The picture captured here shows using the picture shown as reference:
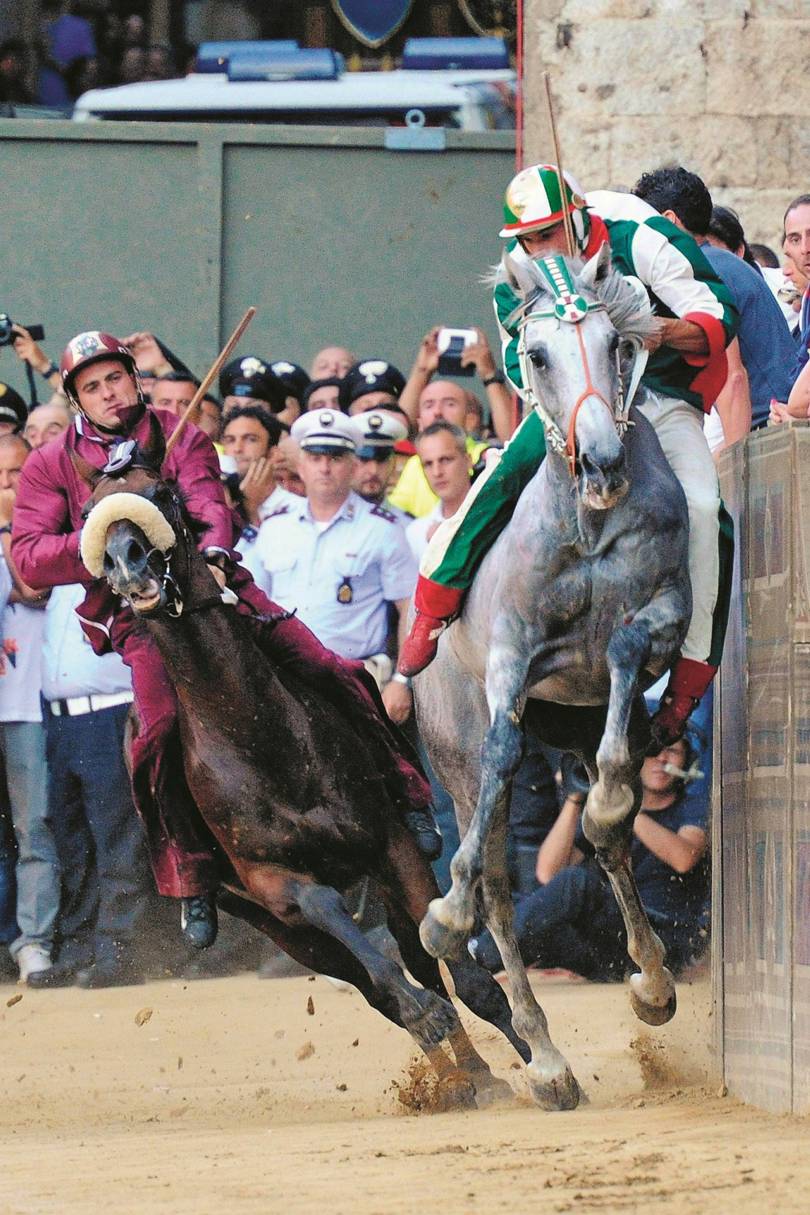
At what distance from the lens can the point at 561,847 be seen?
33.5 feet

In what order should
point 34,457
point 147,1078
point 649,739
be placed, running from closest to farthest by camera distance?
1. point 649,739
2. point 34,457
3. point 147,1078

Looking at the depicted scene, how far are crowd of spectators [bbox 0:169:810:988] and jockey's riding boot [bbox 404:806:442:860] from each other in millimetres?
1517

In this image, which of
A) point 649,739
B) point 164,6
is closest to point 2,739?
point 649,739

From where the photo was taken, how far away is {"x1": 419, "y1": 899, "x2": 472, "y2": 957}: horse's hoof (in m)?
7.05

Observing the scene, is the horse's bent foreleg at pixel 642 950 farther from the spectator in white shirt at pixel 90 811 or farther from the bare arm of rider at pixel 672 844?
the spectator in white shirt at pixel 90 811

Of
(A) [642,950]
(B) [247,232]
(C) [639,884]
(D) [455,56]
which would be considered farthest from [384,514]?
(D) [455,56]

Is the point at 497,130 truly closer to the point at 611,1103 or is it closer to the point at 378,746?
the point at 378,746

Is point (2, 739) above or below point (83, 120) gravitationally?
below

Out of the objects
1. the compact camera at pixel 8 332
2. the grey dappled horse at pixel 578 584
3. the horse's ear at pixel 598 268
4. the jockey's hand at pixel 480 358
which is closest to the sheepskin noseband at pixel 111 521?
the grey dappled horse at pixel 578 584

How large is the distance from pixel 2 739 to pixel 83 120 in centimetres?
556

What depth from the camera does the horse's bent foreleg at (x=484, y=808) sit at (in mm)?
7039

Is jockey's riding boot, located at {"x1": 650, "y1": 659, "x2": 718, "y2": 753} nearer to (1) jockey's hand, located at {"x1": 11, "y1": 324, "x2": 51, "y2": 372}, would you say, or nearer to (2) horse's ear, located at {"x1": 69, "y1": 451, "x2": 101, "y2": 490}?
(2) horse's ear, located at {"x1": 69, "y1": 451, "x2": 101, "y2": 490}

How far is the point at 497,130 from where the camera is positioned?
14.5 m

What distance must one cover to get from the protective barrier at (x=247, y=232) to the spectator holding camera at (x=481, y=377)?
1.91 m
